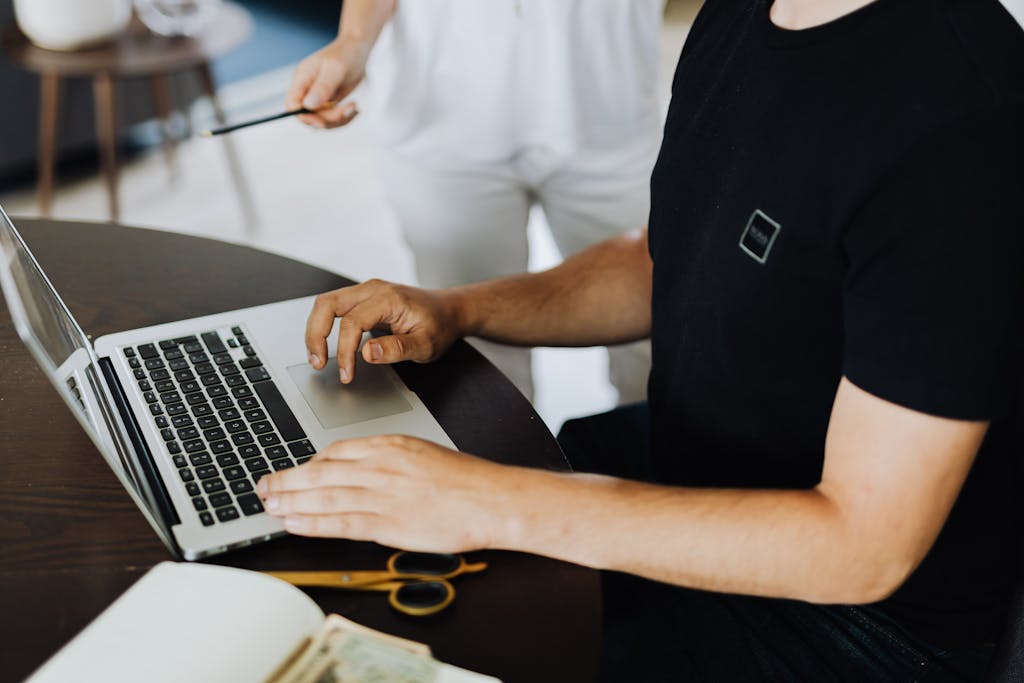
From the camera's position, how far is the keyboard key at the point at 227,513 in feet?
2.66

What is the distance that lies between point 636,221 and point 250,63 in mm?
2203

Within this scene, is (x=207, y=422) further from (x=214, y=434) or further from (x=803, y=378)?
(x=803, y=378)

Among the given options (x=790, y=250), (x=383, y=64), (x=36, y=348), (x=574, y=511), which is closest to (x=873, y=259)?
(x=790, y=250)

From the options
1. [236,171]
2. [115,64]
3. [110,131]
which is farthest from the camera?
[236,171]

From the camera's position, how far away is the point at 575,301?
3.83 ft

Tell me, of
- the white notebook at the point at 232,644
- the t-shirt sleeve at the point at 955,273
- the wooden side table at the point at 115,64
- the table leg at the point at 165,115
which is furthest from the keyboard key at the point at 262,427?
the table leg at the point at 165,115

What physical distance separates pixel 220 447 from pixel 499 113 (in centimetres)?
76

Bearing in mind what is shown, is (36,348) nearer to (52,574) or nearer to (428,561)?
(52,574)

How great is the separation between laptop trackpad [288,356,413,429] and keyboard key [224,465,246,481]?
3.5 inches

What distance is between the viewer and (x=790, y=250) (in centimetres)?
84

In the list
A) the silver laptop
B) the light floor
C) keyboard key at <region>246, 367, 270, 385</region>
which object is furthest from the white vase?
keyboard key at <region>246, 367, 270, 385</region>

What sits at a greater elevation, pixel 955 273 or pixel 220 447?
pixel 955 273

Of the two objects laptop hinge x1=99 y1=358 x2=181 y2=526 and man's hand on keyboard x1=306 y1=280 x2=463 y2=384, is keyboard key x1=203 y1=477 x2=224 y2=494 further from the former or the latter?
man's hand on keyboard x1=306 y1=280 x2=463 y2=384

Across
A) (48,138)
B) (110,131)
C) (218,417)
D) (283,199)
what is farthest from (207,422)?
(283,199)
